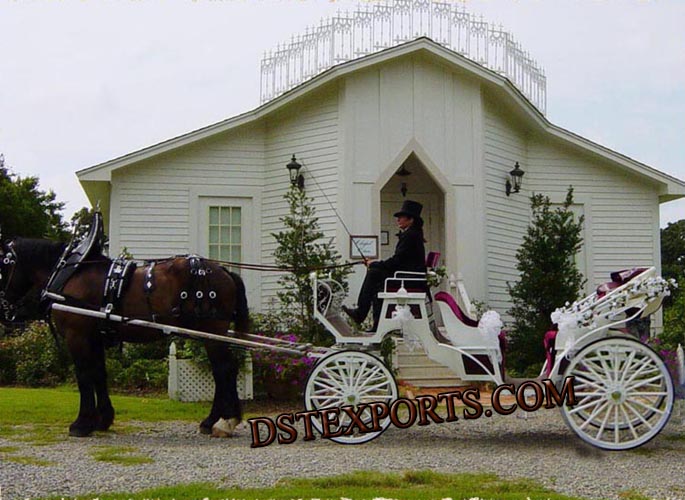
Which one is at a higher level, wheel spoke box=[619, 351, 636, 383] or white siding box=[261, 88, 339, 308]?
white siding box=[261, 88, 339, 308]

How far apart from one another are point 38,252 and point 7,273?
37 cm

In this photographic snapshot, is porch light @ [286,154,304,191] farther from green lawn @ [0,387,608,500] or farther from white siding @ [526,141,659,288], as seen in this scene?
green lawn @ [0,387,608,500]

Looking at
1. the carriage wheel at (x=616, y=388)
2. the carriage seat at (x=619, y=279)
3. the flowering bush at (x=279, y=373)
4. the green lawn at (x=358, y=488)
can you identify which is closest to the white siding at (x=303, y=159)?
the flowering bush at (x=279, y=373)

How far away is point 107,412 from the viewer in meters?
8.62

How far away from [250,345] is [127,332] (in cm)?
134

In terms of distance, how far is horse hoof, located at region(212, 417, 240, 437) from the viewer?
827 cm

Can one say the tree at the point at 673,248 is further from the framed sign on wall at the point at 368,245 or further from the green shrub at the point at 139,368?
the green shrub at the point at 139,368

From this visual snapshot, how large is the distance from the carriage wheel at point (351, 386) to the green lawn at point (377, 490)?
1486mm

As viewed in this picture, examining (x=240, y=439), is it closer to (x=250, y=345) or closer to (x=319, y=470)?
(x=250, y=345)

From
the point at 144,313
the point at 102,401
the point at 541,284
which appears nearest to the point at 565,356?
the point at 144,313

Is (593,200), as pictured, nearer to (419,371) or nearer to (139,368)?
(419,371)

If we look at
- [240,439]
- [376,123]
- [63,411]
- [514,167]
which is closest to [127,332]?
[240,439]

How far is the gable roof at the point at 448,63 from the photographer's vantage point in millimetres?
→ 14719

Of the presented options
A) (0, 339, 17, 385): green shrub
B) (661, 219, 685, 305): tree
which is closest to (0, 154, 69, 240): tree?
(0, 339, 17, 385): green shrub
